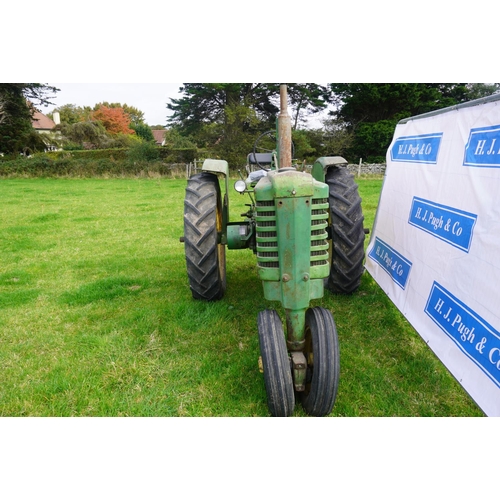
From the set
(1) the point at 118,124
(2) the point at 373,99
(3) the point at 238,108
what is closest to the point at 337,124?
(2) the point at 373,99

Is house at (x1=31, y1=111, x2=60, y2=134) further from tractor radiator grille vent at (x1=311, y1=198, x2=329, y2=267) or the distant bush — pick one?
tractor radiator grille vent at (x1=311, y1=198, x2=329, y2=267)

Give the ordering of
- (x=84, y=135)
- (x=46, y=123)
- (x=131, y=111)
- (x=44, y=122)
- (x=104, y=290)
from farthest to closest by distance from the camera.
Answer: (x=131, y=111) → (x=46, y=123) → (x=44, y=122) → (x=84, y=135) → (x=104, y=290)

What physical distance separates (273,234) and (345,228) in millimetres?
1368

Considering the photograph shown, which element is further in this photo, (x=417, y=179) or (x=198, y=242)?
(x=417, y=179)

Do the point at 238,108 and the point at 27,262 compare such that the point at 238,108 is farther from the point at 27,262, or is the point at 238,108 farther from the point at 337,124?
the point at 27,262

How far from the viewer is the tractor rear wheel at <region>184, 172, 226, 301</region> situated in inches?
141

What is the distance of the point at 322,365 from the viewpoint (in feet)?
7.51

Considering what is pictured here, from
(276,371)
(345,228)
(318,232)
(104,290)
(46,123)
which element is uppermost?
(318,232)

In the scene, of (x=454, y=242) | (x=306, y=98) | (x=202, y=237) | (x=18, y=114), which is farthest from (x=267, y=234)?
(x=18, y=114)

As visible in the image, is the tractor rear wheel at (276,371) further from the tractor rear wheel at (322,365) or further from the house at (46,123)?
the house at (46,123)

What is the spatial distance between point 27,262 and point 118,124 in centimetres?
4253

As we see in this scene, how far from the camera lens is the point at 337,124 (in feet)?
76.5

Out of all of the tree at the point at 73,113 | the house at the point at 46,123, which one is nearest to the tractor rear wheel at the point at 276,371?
the house at the point at 46,123

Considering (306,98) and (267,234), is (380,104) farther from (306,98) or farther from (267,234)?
(267,234)
